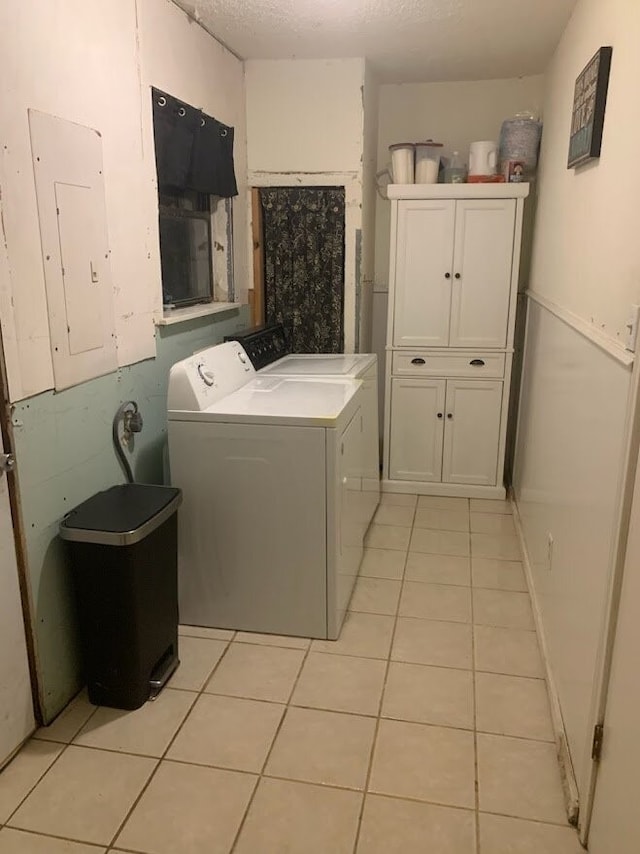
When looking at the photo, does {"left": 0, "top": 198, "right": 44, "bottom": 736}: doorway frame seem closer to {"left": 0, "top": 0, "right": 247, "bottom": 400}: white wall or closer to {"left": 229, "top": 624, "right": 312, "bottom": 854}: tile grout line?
{"left": 0, "top": 0, "right": 247, "bottom": 400}: white wall

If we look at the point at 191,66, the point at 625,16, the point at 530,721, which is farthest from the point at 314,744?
the point at 191,66

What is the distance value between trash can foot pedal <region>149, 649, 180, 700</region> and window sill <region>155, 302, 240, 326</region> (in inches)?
51.8

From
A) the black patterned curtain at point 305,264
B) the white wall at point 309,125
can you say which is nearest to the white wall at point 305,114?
the white wall at point 309,125

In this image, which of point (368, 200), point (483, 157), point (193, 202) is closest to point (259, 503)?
point (193, 202)

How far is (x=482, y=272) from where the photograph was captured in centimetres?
380

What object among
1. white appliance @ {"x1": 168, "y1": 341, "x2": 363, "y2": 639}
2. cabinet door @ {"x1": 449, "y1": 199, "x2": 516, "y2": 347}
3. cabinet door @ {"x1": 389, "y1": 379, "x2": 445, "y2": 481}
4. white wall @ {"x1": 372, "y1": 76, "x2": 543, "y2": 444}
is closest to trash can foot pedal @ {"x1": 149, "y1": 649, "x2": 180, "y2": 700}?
white appliance @ {"x1": 168, "y1": 341, "x2": 363, "y2": 639}

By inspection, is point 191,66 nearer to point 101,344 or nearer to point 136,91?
point 136,91

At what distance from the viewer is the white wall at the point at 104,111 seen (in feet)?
6.02

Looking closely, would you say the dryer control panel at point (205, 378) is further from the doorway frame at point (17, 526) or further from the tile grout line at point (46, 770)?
the tile grout line at point (46, 770)

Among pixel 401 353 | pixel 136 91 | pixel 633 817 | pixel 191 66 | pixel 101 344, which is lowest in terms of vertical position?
pixel 633 817

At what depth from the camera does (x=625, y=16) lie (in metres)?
1.83

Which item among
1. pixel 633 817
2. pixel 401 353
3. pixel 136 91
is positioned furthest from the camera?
pixel 401 353

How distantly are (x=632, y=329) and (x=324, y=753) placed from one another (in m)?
1.49

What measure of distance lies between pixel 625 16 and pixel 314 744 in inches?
90.5
